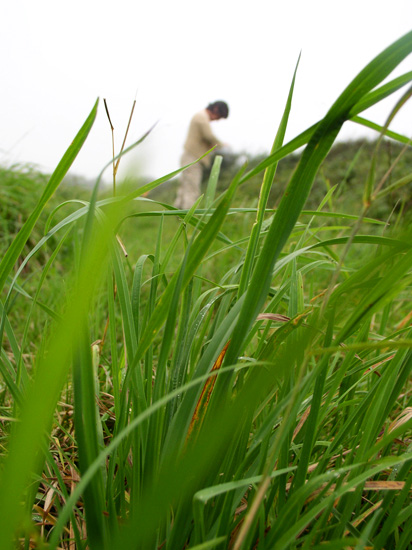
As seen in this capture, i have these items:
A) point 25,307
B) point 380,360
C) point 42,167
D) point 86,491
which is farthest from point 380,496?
point 42,167

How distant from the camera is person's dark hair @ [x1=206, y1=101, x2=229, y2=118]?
578 cm

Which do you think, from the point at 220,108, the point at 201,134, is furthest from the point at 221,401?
the point at 220,108

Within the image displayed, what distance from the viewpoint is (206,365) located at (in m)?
0.44

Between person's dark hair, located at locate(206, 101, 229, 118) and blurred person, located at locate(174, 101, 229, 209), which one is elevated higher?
person's dark hair, located at locate(206, 101, 229, 118)

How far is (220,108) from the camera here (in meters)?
5.80

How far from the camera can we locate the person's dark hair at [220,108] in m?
5.78

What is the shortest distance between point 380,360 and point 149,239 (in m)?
3.26

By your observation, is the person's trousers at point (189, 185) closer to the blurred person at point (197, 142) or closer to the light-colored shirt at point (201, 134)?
the blurred person at point (197, 142)

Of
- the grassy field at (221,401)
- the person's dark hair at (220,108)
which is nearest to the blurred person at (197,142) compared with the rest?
the person's dark hair at (220,108)

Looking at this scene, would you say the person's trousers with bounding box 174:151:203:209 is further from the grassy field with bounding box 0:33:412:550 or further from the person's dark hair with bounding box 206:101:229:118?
the grassy field with bounding box 0:33:412:550

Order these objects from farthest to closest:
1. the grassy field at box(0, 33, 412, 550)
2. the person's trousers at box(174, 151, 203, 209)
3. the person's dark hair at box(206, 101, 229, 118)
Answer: the person's trousers at box(174, 151, 203, 209), the person's dark hair at box(206, 101, 229, 118), the grassy field at box(0, 33, 412, 550)

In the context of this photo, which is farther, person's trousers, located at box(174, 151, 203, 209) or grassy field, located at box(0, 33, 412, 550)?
person's trousers, located at box(174, 151, 203, 209)

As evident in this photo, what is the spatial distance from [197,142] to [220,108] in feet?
1.99

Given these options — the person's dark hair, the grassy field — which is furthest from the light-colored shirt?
the grassy field
